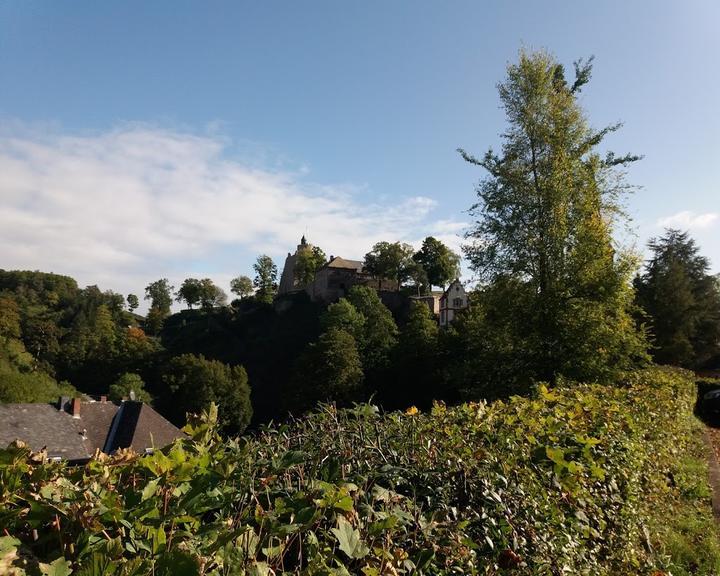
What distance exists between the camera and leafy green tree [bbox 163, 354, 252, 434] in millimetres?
52844

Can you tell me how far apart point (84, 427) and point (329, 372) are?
860 inches

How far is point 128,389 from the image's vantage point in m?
58.5

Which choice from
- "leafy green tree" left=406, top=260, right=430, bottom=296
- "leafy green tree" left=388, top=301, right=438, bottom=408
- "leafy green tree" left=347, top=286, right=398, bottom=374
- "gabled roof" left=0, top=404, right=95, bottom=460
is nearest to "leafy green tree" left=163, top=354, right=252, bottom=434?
"leafy green tree" left=347, top=286, right=398, bottom=374

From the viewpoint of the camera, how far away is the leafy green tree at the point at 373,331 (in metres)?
54.3

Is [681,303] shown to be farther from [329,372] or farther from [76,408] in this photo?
[76,408]

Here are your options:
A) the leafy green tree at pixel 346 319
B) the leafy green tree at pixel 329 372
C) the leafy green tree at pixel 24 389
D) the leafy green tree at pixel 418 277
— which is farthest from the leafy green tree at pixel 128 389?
the leafy green tree at pixel 418 277

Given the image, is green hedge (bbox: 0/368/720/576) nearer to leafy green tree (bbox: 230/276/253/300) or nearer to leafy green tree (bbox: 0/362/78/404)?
leafy green tree (bbox: 0/362/78/404)

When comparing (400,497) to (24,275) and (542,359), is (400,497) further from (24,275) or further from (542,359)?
(24,275)

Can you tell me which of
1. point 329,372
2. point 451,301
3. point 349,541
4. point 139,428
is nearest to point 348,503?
point 349,541

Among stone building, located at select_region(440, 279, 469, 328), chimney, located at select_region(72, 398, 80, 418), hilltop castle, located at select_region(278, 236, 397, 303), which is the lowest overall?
chimney, located at select_region(72, 398, 80, 418)

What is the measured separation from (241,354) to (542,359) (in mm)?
70363

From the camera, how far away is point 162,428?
32.1 metres

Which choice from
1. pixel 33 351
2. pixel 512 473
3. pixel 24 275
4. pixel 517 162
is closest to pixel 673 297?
pixel 517 162

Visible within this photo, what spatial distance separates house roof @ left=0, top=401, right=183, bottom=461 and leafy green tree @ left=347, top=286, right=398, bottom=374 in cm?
2497
